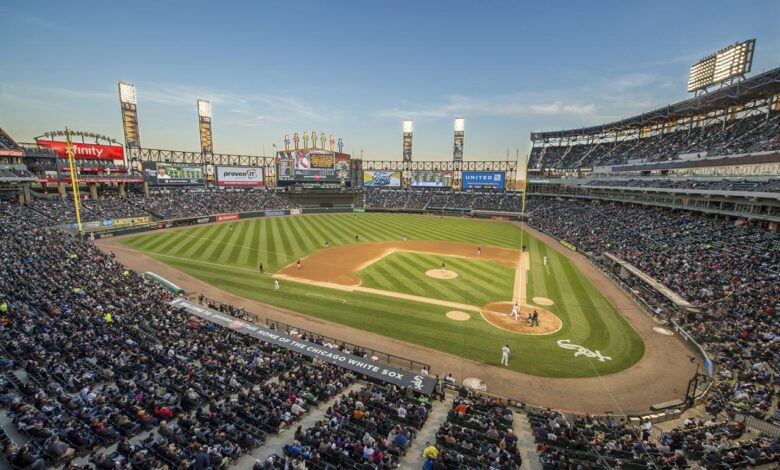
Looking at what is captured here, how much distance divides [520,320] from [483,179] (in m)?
67.0

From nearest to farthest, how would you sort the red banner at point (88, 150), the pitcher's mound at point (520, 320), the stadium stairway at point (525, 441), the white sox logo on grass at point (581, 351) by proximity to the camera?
1. the stadium stairway at point (525, 441)
2. the white sox logo on grass at point (581, 351)
3. the pitcher's mound at point (520, 320)
4. the red banner at point (88, 150)

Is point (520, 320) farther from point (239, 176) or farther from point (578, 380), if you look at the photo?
point (239, 176)

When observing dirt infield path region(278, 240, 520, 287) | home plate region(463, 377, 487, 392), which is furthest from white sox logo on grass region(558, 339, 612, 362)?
dirt infield path region(278, 240, 520, 287)

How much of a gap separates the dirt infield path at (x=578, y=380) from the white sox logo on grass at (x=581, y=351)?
1.28 meters

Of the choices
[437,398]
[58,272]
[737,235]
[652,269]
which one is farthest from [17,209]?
[737,235]

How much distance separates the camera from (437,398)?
46.2 feet

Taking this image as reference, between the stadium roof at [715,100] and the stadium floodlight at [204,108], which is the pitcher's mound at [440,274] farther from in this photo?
the stadium floodlight at [204,108]

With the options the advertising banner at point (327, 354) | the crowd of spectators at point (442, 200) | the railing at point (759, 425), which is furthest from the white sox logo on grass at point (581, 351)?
the crowd of spectators at point (442, 200)

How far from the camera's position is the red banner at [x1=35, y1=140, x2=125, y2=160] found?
172ft

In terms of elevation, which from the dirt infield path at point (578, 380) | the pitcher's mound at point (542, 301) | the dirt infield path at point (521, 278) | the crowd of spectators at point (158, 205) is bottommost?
the dirt infield path at point (578, 380)

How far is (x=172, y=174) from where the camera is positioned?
222ft

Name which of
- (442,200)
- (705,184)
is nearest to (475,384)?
(705,184)

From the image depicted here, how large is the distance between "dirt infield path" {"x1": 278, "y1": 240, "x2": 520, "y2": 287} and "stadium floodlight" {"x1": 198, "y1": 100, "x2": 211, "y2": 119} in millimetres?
54598

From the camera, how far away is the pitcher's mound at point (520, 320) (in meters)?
21.3
